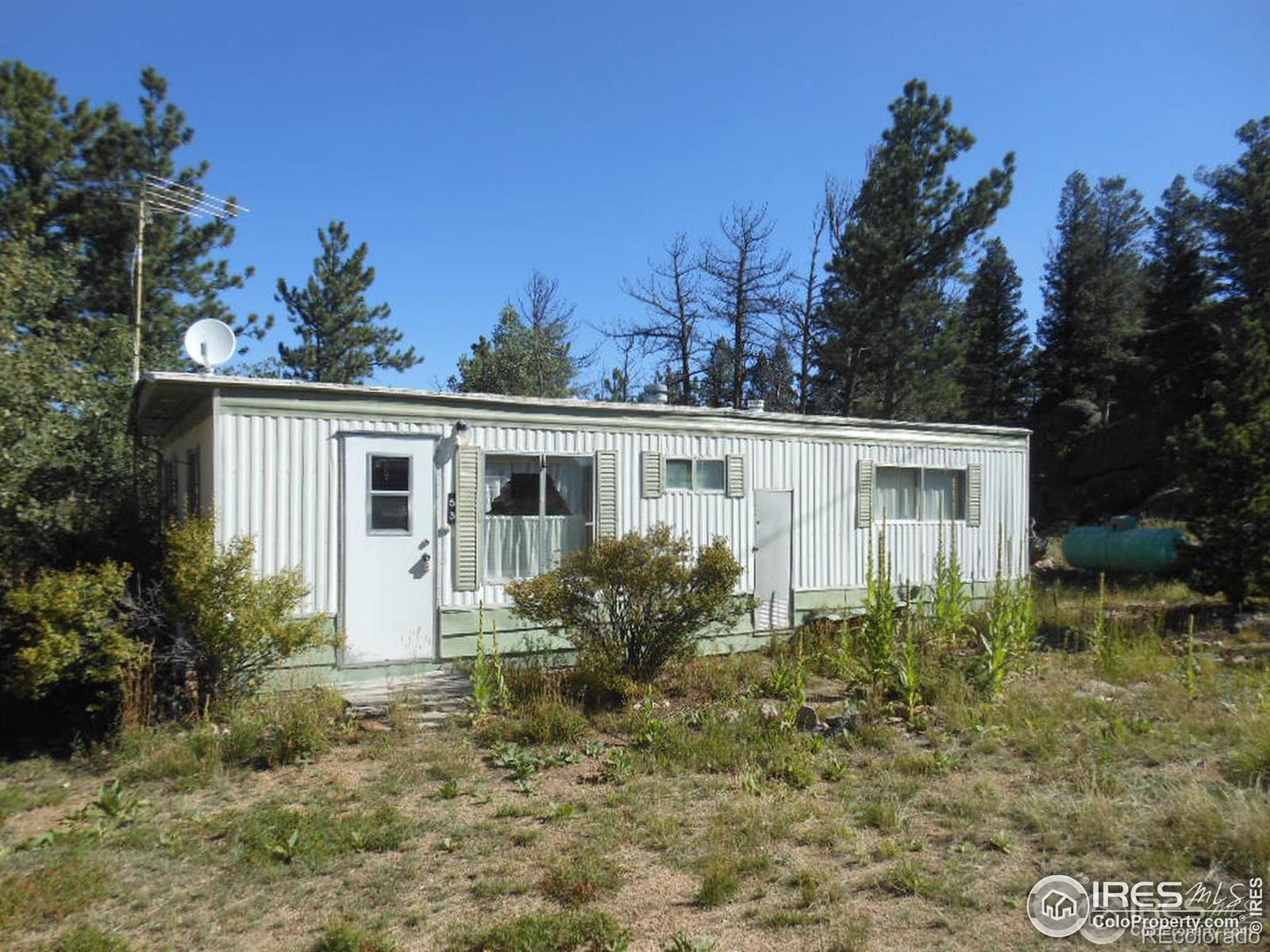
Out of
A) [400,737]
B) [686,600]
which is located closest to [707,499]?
[686,600]

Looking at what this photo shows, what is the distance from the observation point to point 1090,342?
1316 inches

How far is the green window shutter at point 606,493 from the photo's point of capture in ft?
28.3

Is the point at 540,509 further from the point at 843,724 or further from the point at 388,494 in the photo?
the point at 843,724

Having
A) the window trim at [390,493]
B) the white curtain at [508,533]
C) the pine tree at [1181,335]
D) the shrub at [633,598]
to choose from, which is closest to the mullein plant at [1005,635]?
the shrub at [633,598]

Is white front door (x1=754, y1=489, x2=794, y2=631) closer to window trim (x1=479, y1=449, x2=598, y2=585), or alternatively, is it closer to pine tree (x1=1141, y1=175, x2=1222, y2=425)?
window trim (x1=479, y1=449, x2=598, y2=585)

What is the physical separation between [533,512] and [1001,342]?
3186 cm

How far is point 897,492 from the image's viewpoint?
11.1 metres

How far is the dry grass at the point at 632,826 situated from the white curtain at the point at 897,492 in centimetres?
434

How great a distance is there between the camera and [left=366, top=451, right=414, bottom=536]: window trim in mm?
7520

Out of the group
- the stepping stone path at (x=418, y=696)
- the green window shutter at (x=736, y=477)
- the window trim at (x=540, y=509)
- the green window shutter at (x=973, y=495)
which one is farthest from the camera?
the green window shutter at (x=973, y=495)

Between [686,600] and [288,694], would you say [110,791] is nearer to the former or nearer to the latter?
[288,694]

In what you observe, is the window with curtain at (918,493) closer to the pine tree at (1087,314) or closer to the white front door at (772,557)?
the white front door at (772,557)

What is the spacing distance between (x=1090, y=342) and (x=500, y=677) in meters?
33.6

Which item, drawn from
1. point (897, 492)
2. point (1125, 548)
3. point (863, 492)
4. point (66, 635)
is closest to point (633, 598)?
point (66, 635)
